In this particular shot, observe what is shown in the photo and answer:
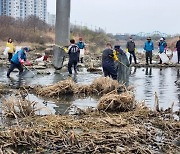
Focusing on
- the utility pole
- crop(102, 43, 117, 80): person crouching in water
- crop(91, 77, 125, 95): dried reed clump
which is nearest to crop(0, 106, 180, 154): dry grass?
crop(91, 77, 125, 95): dried reed clump

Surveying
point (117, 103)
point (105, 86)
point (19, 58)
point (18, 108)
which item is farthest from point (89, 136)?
point (19, 58)

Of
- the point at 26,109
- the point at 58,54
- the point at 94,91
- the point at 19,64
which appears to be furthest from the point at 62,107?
the point at 58,54

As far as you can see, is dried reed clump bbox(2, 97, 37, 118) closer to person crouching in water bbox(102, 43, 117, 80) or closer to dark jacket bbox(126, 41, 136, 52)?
person crouching in water bbox(102, 43, 117, 80)

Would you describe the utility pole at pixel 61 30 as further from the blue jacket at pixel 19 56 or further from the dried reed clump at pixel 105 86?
the dried reed clump at pixel 105 86

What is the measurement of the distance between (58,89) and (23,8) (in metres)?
111

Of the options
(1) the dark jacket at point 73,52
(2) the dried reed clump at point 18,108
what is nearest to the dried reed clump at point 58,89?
(2) the dried reed clump at point 18,108

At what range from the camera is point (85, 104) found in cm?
1075

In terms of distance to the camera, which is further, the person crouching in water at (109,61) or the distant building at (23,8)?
the distant building at (23,8)

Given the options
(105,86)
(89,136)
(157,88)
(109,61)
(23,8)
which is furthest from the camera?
(23,8)

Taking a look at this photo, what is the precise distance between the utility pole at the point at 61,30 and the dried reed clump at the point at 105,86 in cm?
889

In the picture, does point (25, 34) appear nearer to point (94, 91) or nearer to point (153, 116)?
point (94, 91)

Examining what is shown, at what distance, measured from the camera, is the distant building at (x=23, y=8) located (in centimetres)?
11044

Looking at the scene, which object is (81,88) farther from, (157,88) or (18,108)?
(18,108)

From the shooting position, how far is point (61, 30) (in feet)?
71.7
